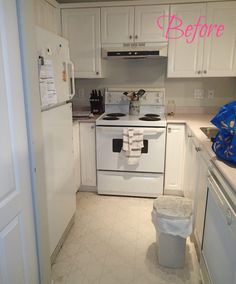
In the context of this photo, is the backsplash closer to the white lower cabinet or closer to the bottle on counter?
the bottle on counter

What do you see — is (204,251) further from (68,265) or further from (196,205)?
(68,265)

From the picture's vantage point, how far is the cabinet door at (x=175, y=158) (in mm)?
2826

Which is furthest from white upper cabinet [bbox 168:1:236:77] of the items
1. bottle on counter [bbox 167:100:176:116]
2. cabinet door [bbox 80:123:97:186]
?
cabinet door [bbox 80:123:97:186]

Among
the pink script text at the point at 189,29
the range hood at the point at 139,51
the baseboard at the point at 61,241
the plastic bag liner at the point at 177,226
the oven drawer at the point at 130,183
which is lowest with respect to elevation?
the baseboard at the point at 61,241

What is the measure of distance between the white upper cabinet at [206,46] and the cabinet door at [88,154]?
115 cm

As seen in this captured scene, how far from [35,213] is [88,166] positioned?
159 centimetres

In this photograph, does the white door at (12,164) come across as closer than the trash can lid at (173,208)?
Yes

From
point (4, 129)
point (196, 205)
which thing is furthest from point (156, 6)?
point (4, 129)

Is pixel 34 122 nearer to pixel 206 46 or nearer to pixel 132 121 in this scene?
pixel 132 121

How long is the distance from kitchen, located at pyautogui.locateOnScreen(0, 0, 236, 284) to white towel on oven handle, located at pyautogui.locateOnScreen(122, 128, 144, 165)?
0.05ft

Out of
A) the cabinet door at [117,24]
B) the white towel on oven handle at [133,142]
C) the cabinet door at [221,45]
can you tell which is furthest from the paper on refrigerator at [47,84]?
the cabinet door at [221,45]

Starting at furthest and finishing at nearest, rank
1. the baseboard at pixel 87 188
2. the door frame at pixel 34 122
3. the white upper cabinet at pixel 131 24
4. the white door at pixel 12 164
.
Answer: the baseboard at pixel 87 188 → the white upper cabinet at pixel 131 24 → the door frame at pixel 34 122 → the white door at pixel 12 164

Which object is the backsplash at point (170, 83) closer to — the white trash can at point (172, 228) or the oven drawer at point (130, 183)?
the oven drawer at point (130, 183)

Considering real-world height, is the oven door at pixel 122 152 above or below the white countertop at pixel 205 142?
below
